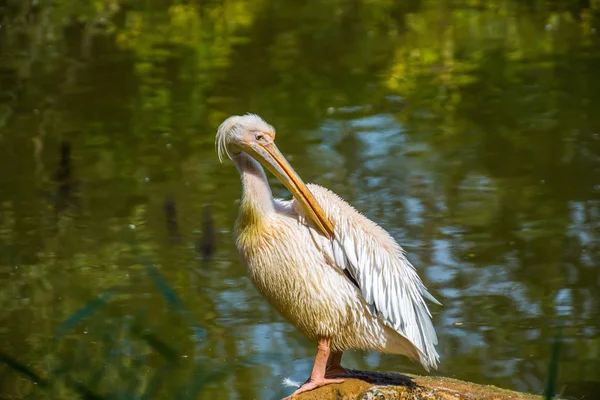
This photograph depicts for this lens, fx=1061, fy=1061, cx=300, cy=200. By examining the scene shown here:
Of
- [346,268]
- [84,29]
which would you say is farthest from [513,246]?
[84,29]

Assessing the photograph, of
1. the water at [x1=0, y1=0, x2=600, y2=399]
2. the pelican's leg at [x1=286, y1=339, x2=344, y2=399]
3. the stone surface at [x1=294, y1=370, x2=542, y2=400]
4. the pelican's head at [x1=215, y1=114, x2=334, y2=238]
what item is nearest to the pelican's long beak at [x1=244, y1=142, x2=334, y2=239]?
the pelican's head at [x1=215, y1=114, x2=334, y2=238]

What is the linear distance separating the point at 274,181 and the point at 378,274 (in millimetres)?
3960

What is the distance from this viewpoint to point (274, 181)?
26.1ft

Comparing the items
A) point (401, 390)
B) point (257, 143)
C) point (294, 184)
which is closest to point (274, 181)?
point (257, 143)

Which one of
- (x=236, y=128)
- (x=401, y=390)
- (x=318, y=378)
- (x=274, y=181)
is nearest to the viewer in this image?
(x=401, y=390)

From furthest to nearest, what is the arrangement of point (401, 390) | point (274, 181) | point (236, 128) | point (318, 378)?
point (274, 181), point (236, 128), point (318, 378), point (401, 390)

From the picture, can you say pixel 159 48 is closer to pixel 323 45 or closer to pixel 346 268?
→ pixel 323 45

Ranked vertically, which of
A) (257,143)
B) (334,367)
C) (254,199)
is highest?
(257,143)

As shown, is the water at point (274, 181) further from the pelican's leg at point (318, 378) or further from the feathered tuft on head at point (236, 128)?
the feathered tuft on head at point (236, 128)

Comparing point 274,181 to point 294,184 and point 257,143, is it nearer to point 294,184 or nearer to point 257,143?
point 257,143

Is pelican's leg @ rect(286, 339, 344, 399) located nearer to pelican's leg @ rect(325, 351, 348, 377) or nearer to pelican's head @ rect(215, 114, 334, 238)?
pelican's leg @ rect(325, 351, 348, 377)

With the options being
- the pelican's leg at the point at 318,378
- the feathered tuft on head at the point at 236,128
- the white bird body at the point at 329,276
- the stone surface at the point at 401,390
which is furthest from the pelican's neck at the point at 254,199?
the stone surface at the point at 401,390

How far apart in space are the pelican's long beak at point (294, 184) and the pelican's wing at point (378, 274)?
6cm

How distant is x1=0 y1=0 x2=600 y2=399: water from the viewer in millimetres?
5484
